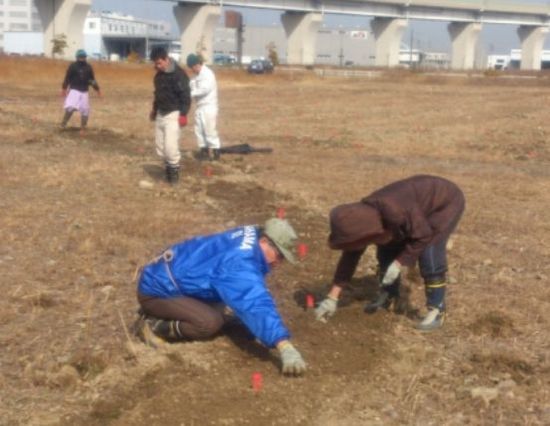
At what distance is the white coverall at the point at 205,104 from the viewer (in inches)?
520

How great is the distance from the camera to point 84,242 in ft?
26.2

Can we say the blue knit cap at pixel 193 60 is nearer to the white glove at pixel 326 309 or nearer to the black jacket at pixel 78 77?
the black jacket at pixel 78 77

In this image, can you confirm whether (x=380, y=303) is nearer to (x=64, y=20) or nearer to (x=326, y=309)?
(x=326, y=309)

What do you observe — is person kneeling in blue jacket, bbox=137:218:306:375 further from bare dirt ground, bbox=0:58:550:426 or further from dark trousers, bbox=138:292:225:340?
bare dirt ground, bbox=0:58:550:426

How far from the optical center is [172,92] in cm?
1085

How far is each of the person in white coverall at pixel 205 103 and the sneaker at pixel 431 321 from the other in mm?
7809

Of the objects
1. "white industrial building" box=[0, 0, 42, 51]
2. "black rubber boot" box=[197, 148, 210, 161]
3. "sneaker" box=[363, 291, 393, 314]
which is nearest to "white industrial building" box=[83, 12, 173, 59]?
"white industrial building" box=[0, 0, 42, 51]

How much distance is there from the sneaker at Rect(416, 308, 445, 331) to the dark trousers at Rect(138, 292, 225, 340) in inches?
60.1

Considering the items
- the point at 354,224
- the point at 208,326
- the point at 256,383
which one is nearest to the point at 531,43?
the point at 354,224

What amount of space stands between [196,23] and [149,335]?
6479 centimetres

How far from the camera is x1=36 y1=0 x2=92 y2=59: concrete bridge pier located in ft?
187

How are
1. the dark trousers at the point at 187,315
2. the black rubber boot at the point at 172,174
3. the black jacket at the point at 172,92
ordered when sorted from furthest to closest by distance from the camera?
the black rubber boot at the point at 172,174 → the black jacket at the point at 172,92 → the dark trousers at the point at 187,315

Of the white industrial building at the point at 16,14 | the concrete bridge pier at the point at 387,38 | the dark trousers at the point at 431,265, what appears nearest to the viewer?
the dark trousers at the point at 431,265

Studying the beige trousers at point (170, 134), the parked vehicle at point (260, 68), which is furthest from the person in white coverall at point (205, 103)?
the parked vehicle at point (260, 68)
